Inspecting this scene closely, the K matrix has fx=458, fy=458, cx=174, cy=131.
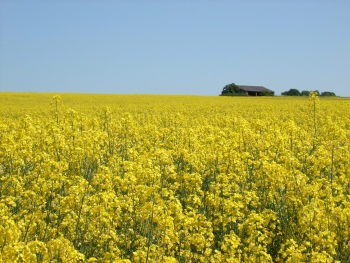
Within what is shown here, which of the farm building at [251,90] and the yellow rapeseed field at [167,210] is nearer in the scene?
the yellow rapeseed field at [167,210]

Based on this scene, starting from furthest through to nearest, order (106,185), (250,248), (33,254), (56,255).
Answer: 1. (106,185)
2. (250,248)
3. (56,255)
4. (33,254)

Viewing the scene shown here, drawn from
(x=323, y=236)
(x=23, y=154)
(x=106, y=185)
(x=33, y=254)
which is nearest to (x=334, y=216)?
(x=323, y=236)

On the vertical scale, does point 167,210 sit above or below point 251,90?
below

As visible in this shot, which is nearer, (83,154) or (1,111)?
(83,154)

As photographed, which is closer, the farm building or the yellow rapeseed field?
the yellow rapeseed field

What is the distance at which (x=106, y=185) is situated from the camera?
20.0 ft

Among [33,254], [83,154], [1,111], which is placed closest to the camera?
[33,254]

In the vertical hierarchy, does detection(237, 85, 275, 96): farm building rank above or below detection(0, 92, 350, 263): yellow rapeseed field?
above

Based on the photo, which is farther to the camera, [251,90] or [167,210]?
[251,90]

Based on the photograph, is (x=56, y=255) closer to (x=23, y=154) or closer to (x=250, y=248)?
(x=250, y=248)

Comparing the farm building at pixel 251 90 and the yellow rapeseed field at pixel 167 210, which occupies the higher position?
the farm building at pixel 251 90

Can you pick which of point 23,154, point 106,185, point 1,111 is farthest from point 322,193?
point 1,111

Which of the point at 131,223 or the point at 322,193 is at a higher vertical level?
the point at 322,193

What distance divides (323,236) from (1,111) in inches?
903
